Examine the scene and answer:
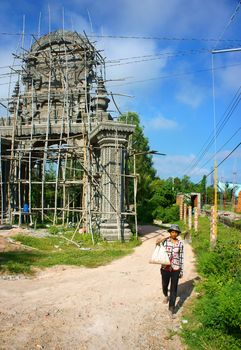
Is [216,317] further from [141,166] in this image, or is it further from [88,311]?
[141,166]

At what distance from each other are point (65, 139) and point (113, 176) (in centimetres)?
342

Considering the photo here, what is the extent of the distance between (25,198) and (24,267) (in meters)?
10.9

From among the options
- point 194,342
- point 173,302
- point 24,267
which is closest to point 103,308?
point 173,302

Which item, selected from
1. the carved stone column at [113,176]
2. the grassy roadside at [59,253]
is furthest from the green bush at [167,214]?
the grassy roadside at [59,253]

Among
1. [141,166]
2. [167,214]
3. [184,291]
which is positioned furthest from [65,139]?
[141,166]

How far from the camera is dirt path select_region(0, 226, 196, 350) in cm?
493

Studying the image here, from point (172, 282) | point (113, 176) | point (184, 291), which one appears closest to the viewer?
point (172, 282)

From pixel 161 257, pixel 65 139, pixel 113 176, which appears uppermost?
pixel 65 139

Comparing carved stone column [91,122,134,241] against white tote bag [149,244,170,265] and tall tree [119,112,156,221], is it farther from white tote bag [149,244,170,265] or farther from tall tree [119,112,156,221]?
tall tree [119,112,156,221]

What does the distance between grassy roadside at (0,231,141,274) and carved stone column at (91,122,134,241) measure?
0.73 metres

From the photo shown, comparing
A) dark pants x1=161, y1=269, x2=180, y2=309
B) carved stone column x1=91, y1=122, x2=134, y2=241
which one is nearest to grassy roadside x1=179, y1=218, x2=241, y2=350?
dark pants x1=161, y1=269, x2=180, y2=309

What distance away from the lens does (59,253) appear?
11188 mm

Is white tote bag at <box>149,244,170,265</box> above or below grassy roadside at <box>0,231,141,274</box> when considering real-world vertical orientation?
above

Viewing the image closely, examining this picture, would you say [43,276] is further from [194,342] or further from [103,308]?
[194,342]
